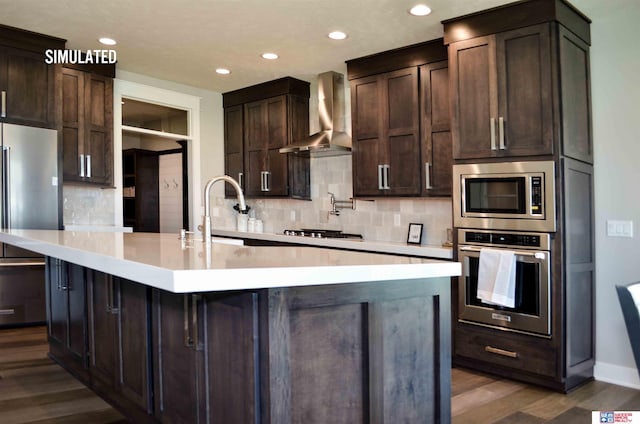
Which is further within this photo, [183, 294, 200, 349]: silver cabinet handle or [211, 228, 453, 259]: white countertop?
[211, 228, 453, 259]: white countertop

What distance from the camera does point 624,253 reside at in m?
3.51

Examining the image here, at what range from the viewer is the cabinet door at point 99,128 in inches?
196

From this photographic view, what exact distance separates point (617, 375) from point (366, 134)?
2.83 meters

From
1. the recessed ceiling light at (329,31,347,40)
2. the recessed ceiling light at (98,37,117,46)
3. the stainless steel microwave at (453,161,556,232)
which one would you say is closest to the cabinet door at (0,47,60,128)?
the recessed ceiling light at (98,37,117,46)

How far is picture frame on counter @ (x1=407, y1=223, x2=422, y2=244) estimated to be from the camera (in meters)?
4.74

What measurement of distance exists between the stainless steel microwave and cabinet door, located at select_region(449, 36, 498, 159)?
0.15 meters

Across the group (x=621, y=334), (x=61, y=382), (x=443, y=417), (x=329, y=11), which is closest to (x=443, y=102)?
(x=329, y=11)

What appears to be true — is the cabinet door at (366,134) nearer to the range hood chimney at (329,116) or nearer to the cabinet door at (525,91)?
the range hood chimney at (329,116)

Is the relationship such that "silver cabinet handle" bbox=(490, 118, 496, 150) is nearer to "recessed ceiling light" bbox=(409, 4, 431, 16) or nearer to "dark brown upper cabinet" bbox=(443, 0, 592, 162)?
"dark brown upper cabinet" bbox=(443, 0, 592, 162)

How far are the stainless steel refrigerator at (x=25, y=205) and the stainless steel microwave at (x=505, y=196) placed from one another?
350 centimetres

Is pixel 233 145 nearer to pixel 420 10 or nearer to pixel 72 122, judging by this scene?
pixel 72 122

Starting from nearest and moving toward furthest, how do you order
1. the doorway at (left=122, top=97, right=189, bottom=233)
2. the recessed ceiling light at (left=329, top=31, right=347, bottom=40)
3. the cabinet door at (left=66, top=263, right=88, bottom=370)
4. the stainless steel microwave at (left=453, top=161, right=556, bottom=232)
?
the cabinet door at (left=66, top=263, right=88, bottom=370) < the stainless steel microwave at (left=453, top=161, right=556, bottom=232) < the recessed ceiling light at (left=329, top=31, right=347, bottom=40) < the doorway at (left=122, top=97, right=189, bottom=233)

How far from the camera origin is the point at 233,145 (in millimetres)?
6312

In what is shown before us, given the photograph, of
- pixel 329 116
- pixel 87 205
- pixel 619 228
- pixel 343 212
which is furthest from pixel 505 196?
pixel 87 205
